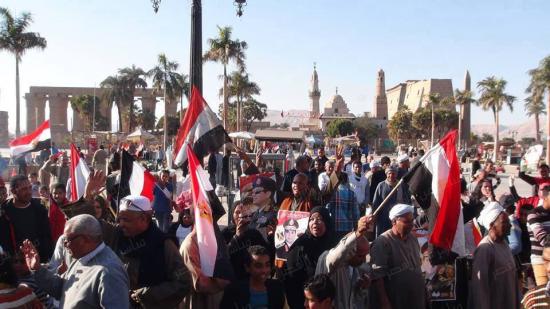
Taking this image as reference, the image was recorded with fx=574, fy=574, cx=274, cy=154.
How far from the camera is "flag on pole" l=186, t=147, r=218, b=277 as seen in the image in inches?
168

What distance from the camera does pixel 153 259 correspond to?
3.81 metres

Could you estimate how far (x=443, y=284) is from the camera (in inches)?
209

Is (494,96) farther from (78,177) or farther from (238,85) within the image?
(78,177)

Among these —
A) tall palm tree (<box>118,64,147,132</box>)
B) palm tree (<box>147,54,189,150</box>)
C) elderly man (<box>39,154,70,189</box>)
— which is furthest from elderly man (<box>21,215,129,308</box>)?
tall palm tree (<box>118,64,147,132</box>)

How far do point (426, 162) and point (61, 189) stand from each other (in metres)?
4.37

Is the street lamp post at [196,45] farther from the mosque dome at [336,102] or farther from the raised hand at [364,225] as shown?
the mosque dome at [336,102]

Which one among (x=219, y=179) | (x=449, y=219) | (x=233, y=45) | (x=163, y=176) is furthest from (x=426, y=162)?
(x=233, y=45)

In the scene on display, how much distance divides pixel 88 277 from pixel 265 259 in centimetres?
145

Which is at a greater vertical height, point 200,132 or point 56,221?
point 200,132

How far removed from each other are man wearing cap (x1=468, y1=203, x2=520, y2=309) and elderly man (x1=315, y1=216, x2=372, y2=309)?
3.23 feet

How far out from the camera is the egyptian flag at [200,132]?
271 inches

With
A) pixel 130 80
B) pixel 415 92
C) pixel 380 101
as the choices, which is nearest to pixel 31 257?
pixel 130 80

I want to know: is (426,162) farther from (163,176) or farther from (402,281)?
(163,176)

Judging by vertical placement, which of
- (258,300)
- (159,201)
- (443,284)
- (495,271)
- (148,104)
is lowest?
(443,284)
